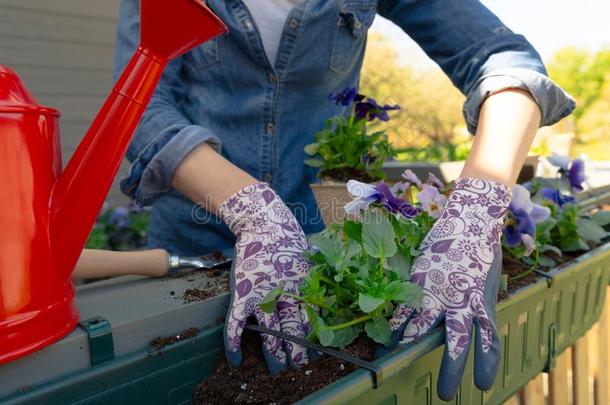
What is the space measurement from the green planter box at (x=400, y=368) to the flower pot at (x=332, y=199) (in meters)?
0.32

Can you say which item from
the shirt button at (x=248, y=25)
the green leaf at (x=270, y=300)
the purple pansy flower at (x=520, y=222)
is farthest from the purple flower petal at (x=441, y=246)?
the shirt button at (x=248, y=25)

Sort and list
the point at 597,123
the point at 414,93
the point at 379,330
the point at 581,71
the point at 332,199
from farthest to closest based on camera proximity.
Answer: the point at 581,71, the point at 597,123, the point at 414,93, the point at 332,199, the point at 379,330

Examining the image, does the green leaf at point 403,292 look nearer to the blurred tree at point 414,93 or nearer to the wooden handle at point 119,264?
the wooden handle at point 119,264

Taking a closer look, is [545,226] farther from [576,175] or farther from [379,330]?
[379,330]

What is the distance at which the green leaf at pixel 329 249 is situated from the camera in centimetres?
64

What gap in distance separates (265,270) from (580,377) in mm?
918

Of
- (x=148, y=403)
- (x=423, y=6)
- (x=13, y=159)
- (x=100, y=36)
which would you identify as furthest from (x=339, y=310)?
(x=100, y=36)

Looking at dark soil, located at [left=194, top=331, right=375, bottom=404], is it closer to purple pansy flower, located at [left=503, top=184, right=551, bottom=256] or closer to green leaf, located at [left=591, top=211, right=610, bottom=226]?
purple pansy flower, located at [left=503, top=184, right=551, bottom=256]

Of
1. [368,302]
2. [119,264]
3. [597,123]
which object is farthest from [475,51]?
[597,123]

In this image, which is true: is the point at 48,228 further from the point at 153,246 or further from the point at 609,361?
the point at 609,361

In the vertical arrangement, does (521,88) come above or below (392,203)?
above

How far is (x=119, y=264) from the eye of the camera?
77cm

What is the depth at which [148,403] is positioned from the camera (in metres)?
0.63

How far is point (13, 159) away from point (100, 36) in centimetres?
262
